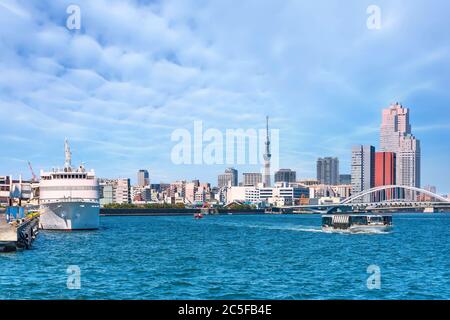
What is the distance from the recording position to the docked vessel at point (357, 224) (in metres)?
90.6

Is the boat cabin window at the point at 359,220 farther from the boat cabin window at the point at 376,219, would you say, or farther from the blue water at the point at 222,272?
the blue water at the point at 222,272

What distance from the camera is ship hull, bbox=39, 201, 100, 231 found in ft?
261

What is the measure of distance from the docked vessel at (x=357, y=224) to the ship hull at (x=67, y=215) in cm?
3922

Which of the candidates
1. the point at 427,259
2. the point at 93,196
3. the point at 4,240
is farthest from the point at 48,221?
the point at 427,259

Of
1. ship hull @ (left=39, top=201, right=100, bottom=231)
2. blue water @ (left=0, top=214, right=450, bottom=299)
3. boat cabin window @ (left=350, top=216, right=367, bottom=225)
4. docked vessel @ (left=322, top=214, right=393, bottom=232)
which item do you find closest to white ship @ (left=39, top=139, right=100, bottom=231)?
ship hull @ (left=39, top=201, right=100, bottom=231)

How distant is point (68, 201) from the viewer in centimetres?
8019

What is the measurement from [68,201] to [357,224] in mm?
45616

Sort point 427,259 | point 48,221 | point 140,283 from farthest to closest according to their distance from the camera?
point 48,221 → point 427,259 → point 140,283

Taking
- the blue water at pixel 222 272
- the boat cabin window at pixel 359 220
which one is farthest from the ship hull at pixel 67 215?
the boat cabin window at pixel 359 220

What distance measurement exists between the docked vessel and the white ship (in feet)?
128

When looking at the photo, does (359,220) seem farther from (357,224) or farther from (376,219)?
(376,219)
